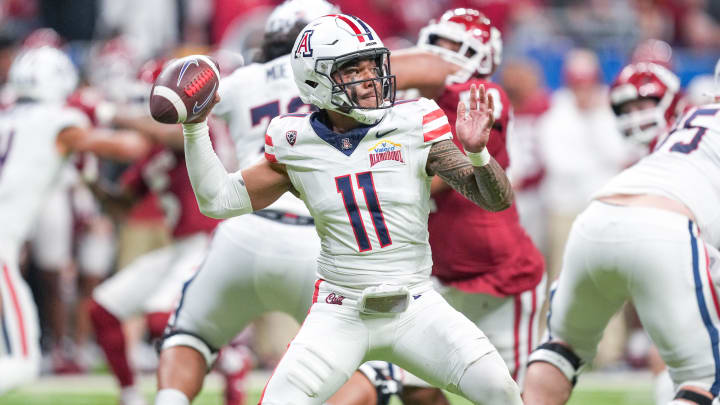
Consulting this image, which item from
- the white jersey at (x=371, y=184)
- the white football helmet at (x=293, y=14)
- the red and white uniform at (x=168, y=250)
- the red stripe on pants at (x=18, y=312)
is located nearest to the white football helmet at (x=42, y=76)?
the red and white uniform at (x=168, y=250)

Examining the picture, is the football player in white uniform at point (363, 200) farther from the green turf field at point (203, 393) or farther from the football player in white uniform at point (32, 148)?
the green turf field at point (203, 393)

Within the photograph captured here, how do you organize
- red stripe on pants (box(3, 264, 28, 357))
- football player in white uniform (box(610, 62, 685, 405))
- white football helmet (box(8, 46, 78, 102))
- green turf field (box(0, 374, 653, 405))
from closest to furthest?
football player in white uniform (box(610, 62, 685, 405)) → red stripe on pants (box(3, 264, 28, 357)) → white football helmet (box(8, 46, 78, 102)) → green turf field (box(0, 374, 653, 405))

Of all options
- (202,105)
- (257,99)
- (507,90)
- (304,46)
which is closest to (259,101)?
(257,99)

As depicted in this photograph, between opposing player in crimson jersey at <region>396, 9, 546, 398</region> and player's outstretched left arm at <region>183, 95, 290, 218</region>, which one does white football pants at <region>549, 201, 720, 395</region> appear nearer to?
opposing player in crimson jersey at <region>396, 9, 546, 398</region>

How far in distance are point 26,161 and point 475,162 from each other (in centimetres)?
330

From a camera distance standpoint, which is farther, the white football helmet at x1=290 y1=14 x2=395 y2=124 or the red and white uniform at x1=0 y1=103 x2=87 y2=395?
the red and white uniform at x1=0 y1=103 x2=87 y2=395

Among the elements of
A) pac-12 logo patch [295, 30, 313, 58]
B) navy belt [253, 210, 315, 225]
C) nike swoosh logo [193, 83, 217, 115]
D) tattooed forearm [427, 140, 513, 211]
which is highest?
pac-12 logo patch [295, 30, 313, 58]

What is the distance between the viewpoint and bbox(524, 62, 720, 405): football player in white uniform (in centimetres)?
429

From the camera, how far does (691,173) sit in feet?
14.7

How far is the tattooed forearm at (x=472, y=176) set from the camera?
372cm

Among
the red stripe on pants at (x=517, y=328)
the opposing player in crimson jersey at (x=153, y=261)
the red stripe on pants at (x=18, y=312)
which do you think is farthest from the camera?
the opposing player in crimson jersey at (x=153, y=261)

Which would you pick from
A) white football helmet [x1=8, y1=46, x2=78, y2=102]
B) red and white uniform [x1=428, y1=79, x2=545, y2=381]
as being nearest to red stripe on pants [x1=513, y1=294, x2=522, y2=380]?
red and white uniform [x1=428, y1=79, x2=545, y2=381]

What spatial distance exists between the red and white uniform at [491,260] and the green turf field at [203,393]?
7.44ft

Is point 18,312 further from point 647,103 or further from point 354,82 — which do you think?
point 647,103
